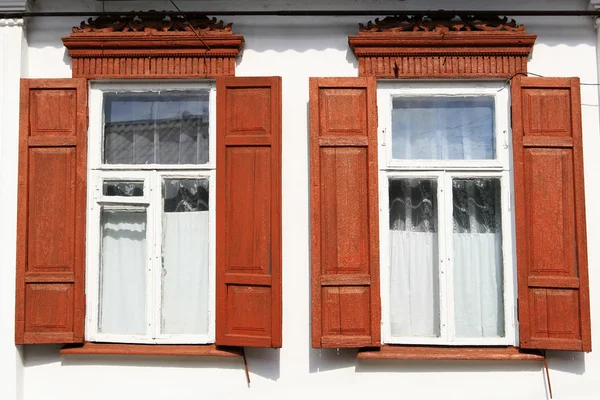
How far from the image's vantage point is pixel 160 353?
3.92 metres

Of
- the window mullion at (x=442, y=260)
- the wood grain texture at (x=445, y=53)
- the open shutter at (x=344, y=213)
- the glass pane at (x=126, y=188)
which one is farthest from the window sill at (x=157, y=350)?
the wood grain texture at (x=445, y=53)

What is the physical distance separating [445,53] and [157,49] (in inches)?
66.4

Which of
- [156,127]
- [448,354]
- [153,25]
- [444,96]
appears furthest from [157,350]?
[444,96]

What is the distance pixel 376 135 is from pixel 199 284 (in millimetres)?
1356

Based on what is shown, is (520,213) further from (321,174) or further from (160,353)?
(160,353)

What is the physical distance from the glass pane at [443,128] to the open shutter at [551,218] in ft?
0.69

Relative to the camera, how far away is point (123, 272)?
13.5 feet

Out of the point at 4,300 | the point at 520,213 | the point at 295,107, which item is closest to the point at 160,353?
the point at 4,300

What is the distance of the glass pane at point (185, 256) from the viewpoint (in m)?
4.06

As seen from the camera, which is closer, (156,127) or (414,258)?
(414,258)

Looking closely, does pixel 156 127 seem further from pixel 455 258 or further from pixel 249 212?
pixel 455 258

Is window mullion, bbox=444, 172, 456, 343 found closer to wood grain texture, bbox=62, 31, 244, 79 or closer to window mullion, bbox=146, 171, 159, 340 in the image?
wood grain texture, bbox=62, 31, 244, 79

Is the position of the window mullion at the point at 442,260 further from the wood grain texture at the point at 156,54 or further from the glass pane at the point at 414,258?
the wood grain texture at the point at 156,54

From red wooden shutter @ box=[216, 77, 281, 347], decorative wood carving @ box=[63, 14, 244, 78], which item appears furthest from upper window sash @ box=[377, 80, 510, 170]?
decorative wood carving @ box=[63, 14, 244, 78]
